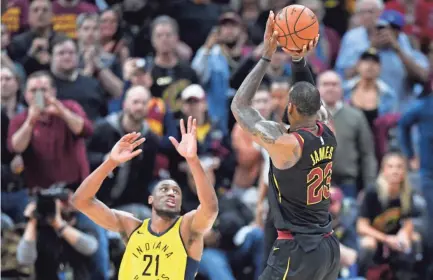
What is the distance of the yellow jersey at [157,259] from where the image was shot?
913 cm

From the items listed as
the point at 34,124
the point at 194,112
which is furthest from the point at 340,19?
the point at 34,124

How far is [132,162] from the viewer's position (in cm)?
1235

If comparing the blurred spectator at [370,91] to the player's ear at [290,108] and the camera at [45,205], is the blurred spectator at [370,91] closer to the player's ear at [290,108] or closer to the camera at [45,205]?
the camera at [45,205]

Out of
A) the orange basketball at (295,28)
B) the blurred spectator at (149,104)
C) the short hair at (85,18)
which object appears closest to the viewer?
the orange basketball at (295,28)

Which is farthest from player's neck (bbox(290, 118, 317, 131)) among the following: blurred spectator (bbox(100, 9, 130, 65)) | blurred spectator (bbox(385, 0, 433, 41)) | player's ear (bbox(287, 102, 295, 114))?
blurred spectator (bbox(385, 0, 433, 41))

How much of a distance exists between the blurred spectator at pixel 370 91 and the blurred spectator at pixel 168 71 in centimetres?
202

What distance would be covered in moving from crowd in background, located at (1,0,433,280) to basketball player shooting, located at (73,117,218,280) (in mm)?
2434

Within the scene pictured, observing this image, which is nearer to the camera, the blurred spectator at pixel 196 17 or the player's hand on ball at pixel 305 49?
the player's hand on ball at pixel 305 49

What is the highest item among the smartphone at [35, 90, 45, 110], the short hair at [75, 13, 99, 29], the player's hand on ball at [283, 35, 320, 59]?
the player's hand on ball at [283, 35, 320, 59]

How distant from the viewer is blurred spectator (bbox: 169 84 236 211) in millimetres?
12695

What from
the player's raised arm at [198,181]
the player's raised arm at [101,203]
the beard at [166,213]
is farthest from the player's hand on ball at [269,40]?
the beard at [166,213]

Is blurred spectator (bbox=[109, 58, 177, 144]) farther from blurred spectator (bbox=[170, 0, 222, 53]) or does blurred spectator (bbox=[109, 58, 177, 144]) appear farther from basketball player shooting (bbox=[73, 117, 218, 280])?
basketball player shooting (bbox=[73, 117, 218, 280])

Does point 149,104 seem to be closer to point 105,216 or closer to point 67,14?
point 67,14

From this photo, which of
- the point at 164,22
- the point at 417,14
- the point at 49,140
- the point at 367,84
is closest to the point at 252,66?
the point at 164,22
